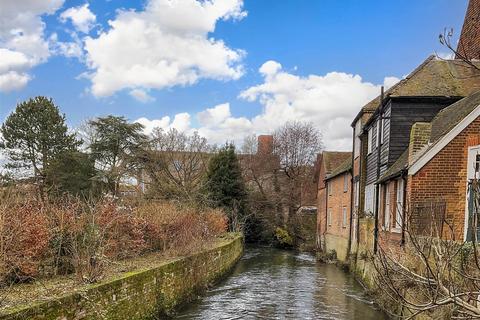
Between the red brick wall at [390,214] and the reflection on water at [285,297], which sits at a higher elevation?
the red brick wall at [390,214]

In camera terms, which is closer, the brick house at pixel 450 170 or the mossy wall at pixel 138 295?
the mossy wall at pixel 138 295

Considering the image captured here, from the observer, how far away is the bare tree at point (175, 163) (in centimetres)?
3656

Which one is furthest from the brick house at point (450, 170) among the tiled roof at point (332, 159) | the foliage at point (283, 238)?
the foliage at point (283, 238)

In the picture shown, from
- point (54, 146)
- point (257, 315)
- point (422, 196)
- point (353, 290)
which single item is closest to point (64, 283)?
point (257, 315)

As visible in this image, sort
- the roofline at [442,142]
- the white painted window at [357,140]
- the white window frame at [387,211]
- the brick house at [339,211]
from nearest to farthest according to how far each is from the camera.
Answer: the roofline at [442,142] → the white window frame at [387,211] → the white painted window at [357,140] → the brick house at [339,211]

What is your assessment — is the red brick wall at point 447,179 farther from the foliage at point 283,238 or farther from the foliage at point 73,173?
the foliage at point 73,173

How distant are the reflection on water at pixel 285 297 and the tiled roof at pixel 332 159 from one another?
1192 centimetres

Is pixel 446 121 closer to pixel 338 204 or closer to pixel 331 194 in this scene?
pixel 338 204

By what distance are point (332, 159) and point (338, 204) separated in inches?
306

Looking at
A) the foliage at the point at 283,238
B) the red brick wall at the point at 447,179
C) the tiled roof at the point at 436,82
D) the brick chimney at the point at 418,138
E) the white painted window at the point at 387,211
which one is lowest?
the foliage at the point at 283,238

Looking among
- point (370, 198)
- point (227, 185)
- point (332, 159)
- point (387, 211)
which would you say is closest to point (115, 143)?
point (227, 185)

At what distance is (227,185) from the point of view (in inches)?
1467

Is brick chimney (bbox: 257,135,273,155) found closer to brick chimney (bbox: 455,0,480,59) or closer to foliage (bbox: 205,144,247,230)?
foliage (bbox: 205,144,247,230)

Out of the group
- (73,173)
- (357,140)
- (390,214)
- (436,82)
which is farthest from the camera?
(73,173)
